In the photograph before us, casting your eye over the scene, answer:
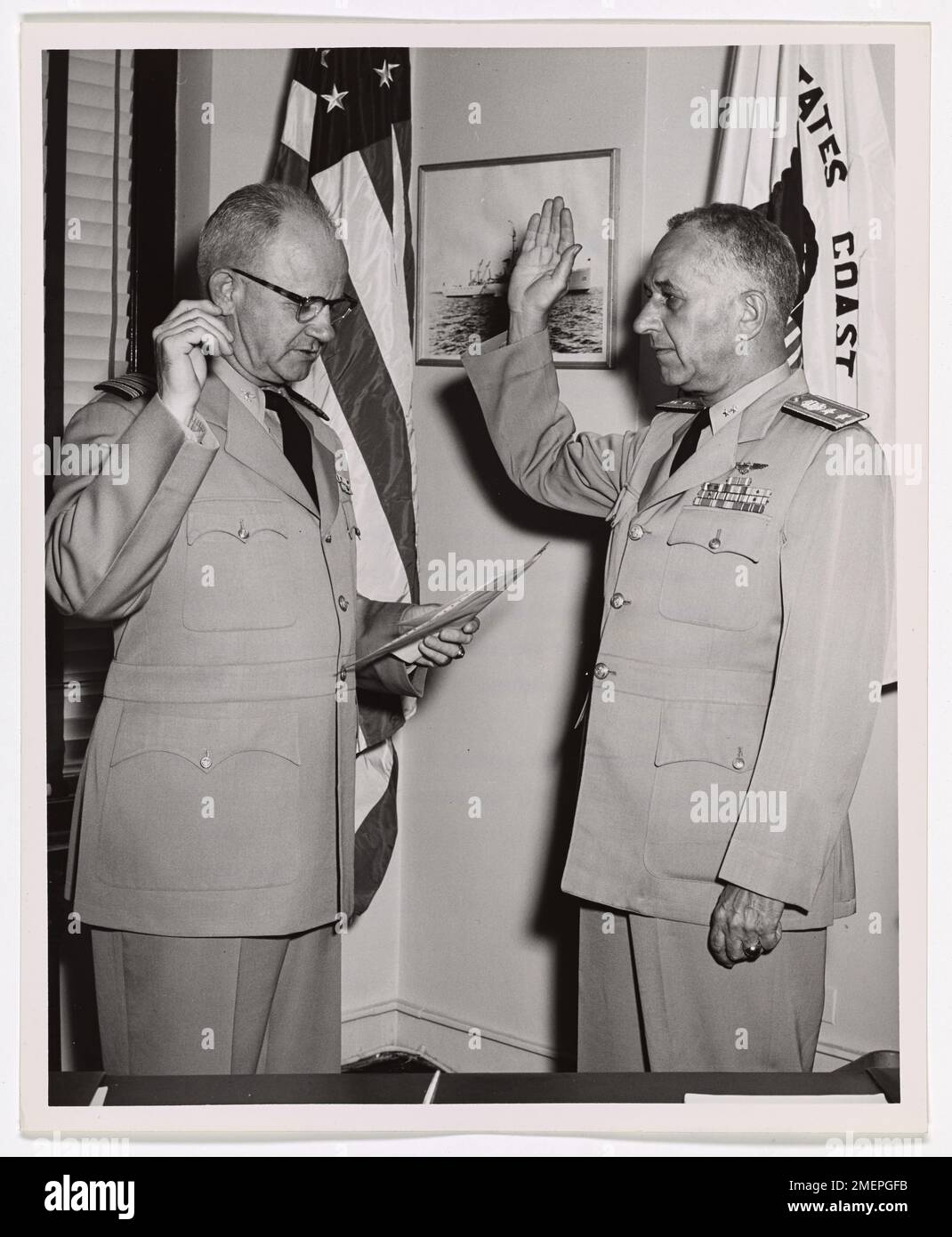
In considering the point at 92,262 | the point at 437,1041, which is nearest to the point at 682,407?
the point at 92,262

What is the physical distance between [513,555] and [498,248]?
66 cm

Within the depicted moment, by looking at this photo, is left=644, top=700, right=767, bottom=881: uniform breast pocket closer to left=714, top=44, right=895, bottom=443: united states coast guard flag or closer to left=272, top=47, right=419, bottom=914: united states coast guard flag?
left=714, top=44, right=895, bottom=443: united states coast guard flag

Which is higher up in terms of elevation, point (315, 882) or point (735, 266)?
point (735, 266)

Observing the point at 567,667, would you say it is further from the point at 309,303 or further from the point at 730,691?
the point at 309,303

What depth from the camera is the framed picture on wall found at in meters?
2.71

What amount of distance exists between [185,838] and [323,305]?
869mm

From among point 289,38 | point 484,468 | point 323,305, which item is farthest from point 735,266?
point 484,468

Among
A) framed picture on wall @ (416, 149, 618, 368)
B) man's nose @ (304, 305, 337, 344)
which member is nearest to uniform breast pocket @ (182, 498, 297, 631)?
man's nose @ (304, 305, 337, 344)

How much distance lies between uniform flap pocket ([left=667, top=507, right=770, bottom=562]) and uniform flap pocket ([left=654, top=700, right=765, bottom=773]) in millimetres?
242

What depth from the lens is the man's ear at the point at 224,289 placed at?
2092mm

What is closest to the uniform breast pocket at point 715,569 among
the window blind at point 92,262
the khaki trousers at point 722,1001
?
the khaki trousers at point 722,1001

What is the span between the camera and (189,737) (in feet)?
6.63
